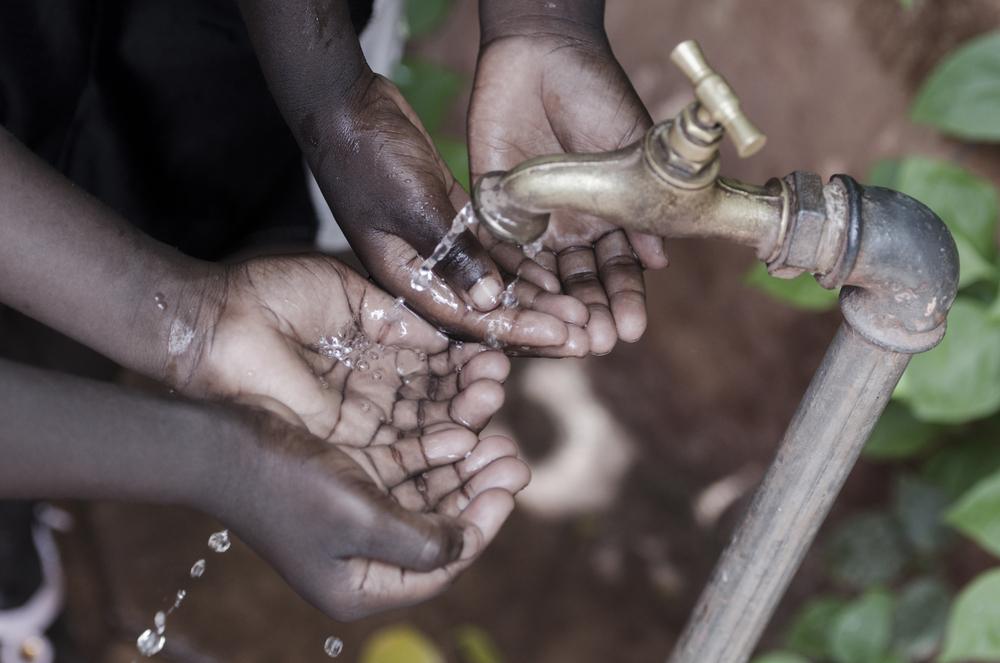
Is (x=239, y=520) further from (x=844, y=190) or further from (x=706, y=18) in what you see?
(x=706, y=18)

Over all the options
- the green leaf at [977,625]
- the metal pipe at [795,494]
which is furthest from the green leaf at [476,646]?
the metal pipe at [795,494]

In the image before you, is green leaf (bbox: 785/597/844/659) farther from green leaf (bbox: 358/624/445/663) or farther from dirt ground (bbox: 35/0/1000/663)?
green leaf (bbox: 358/624/445/663)

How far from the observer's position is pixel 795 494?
100 cm

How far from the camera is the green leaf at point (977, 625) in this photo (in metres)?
1.47

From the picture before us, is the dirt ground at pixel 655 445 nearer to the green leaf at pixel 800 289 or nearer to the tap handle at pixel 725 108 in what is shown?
the green leaf at pixel 800 289

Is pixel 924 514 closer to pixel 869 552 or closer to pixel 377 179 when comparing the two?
pixel 869 552

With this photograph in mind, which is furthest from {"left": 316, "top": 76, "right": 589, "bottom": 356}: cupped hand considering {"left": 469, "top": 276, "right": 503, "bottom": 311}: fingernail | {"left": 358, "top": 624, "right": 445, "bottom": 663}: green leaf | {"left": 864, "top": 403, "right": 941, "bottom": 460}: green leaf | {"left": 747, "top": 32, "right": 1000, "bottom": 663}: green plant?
{"left": 358, "top": 624, "right": 445, "bottom": 663}: green leaf

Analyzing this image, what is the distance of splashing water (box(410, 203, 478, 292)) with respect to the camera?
1140mm

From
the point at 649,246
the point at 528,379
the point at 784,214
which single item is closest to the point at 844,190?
the point at 784,214

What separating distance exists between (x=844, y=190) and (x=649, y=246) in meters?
0.34

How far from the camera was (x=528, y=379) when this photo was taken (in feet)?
8.18

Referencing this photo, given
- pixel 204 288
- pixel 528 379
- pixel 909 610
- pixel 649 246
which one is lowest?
pixel 528 379

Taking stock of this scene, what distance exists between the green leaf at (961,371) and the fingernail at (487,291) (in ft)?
2.44

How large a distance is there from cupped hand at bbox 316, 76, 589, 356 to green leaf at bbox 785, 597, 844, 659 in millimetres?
1034
